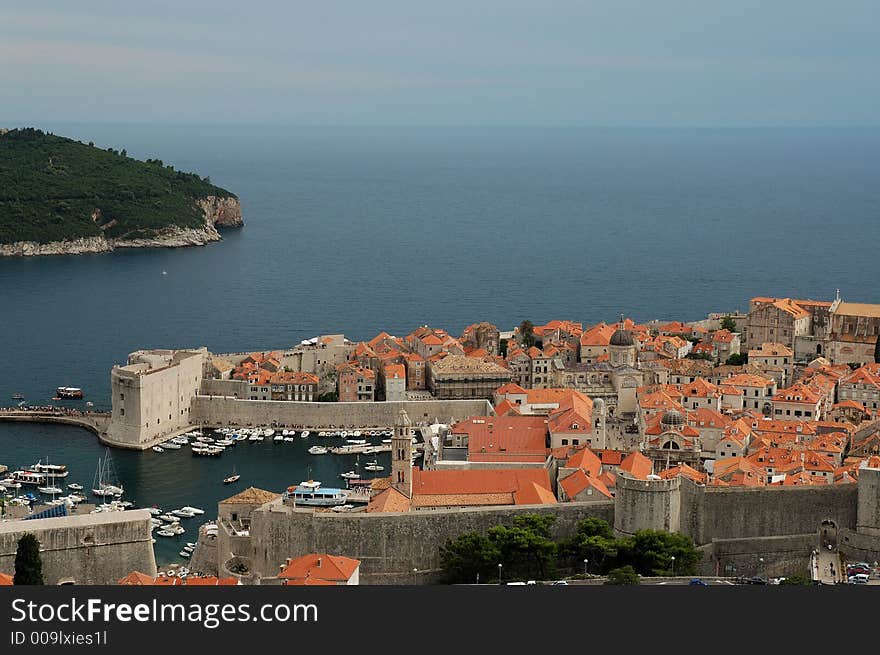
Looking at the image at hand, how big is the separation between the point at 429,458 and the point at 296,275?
3600 centimetres

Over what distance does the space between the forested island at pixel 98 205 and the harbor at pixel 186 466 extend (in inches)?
1531

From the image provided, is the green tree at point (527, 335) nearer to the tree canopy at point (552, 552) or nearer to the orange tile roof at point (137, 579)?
the tree canopy at point (552, 552)

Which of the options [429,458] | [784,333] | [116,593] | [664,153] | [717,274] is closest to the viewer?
[116,593]

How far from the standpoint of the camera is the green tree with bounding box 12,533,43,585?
66.8ft

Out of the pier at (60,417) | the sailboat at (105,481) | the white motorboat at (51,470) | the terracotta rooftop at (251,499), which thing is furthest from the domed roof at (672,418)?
the pier at (60,417)

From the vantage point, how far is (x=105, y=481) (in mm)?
30750

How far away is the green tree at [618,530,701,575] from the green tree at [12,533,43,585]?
8011 millimetres

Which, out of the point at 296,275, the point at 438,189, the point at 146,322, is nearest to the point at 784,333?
the point at 146,322

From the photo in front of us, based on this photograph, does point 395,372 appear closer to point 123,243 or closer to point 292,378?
point 292,378

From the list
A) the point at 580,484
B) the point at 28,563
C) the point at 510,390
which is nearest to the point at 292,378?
the point at 510,390

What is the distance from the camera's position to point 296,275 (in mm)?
64312

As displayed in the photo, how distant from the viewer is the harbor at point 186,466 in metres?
29.1

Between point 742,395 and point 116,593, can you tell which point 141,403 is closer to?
point 742,395

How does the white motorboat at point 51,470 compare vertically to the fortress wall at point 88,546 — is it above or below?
below
